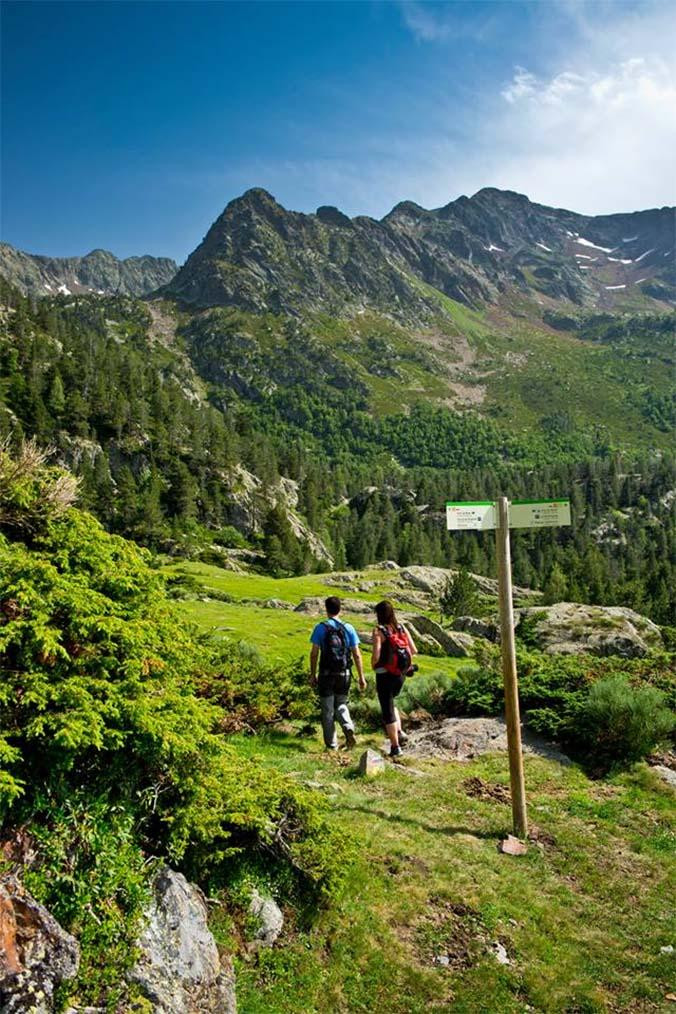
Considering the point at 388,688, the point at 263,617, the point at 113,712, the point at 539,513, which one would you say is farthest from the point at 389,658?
the point at 263,617

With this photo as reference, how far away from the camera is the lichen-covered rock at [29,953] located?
3949 millimetres

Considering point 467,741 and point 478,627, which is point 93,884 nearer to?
point 467,741

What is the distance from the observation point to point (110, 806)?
554 centimetres

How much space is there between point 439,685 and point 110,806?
43.4 ft

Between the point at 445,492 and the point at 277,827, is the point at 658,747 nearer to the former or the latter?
the point at 277,827

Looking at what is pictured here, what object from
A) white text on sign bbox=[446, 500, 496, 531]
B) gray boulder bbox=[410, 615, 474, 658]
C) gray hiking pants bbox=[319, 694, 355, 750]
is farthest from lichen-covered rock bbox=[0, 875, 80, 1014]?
gray boulder bbox=[410, 615, 474, 658]

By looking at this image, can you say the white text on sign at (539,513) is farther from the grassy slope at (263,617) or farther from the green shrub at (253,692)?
the grassy slope at (263,617)

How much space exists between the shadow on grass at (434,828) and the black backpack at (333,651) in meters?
3.12

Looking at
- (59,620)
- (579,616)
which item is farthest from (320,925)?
(579,616)

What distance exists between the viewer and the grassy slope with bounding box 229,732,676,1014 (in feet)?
18.9

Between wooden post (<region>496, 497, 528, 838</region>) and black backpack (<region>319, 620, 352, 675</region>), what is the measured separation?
355 centimetres

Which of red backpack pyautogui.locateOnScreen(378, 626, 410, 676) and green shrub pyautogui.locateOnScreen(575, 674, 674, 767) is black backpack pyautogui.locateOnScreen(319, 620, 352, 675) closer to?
red backpack pyautogui.locateOnScreen(378, 626, 410, 676)

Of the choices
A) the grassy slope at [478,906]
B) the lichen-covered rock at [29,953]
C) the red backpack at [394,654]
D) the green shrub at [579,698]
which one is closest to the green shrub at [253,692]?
the grassy slope at [478,906]

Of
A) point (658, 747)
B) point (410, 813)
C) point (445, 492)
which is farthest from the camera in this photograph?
point (445, 492)
